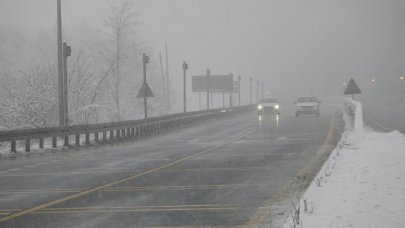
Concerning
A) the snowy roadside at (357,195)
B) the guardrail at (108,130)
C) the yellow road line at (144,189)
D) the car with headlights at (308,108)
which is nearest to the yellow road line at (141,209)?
the snowy roadside at (357,195)

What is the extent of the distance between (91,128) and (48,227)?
20162 mm

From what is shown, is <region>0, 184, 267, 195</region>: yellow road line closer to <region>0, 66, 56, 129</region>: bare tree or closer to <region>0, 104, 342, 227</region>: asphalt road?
<region>0, 104, 342, 227</region>: asphalt road

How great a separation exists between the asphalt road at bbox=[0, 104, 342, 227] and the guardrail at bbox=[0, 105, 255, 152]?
195cm

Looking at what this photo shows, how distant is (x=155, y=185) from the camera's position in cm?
1298

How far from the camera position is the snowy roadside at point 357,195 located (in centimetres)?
799

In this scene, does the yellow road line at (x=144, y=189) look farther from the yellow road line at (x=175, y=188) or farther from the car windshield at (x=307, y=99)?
the car windshield at (x=307, y=99)

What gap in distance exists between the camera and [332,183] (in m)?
11.4

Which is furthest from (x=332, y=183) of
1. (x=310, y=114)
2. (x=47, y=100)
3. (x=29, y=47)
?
(x=29, y=47)

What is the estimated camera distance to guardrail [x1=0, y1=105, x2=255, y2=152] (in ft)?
78.8

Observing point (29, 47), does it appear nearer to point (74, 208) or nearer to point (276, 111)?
point (276, 111)

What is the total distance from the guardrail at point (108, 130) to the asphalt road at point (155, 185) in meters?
1.95

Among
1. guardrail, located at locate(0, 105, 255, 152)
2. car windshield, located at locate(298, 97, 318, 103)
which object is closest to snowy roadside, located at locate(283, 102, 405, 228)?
guardrail, located at locate(0, 105, 255, 152)

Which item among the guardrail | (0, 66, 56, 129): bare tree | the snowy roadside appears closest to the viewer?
the snowy roadside

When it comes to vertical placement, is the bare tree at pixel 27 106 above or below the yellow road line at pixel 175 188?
above
